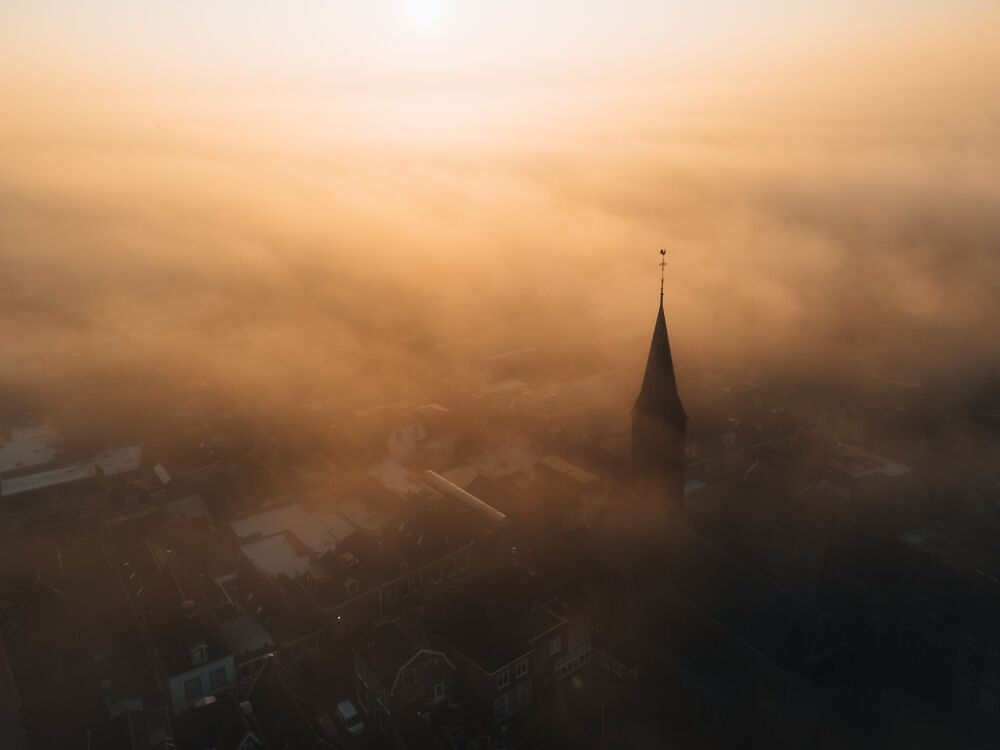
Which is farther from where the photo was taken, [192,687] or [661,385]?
[661,385]

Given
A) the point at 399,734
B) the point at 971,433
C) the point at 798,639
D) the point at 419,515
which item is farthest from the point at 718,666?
the point at 971,433

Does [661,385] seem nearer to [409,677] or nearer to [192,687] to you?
[409,677]

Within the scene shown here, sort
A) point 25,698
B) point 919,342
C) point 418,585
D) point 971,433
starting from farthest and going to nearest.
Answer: point 919,342 → point 971,433 → point 418,585 → point 25,698

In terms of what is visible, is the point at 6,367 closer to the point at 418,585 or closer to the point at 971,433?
the point at 418,585

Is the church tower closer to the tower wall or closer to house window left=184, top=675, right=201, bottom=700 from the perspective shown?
the tower wall

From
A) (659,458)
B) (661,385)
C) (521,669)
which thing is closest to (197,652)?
(521,669)

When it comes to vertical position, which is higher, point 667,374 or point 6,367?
point 667,374
